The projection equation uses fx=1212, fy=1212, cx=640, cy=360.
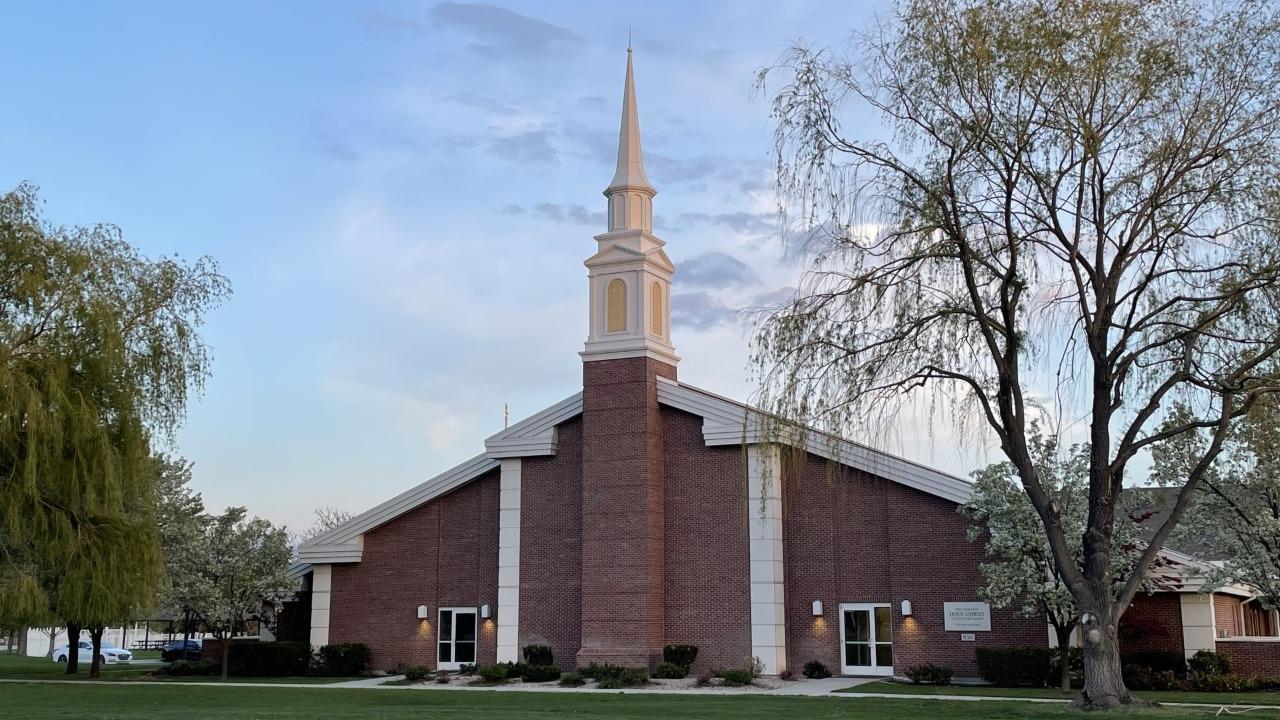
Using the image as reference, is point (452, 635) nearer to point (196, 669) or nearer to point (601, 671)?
point (601, 671)

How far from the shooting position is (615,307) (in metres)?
33.4

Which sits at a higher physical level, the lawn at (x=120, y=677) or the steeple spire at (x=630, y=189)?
the steeple spire at (x=630, y=189)

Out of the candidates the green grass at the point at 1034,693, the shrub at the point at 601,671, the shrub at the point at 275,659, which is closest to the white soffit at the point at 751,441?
the green grass at the point at 1034,693

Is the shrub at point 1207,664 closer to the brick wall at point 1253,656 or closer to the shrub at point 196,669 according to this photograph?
the brick wall at point 1253,656

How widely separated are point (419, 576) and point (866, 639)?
13.2 metres

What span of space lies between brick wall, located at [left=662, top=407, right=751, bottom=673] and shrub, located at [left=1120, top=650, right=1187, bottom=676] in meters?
9.24

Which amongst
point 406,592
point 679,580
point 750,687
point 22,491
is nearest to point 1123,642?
point 750,687

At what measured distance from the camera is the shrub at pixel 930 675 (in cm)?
2897

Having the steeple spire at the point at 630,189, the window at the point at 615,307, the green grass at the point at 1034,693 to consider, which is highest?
the steeple spire at the point at 630,189

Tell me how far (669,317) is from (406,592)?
11.3 metres

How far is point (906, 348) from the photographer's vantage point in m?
19.8

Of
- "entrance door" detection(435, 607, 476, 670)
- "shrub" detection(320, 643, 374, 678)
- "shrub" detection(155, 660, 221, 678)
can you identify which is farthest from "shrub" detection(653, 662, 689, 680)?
"shrub" detection(155, 660, 221, 678)

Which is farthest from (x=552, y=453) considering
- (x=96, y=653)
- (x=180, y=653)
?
(x=180, y=653)

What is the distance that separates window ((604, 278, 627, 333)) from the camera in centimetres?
3328
